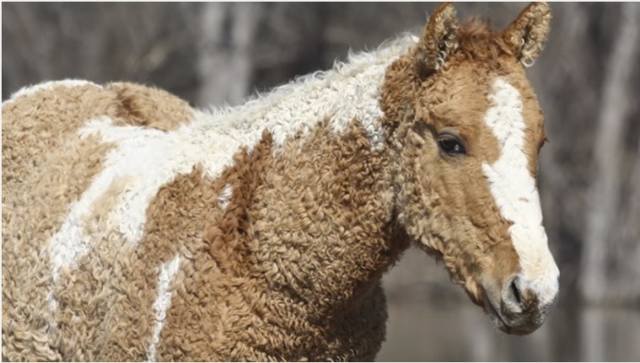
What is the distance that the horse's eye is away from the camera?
169 inches

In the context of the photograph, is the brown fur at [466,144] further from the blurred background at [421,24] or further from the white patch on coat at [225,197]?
the blurred background at [421,24]

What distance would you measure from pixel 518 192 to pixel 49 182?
82.1 inches

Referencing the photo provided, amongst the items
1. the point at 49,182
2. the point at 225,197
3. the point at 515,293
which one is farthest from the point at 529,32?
the point at 49,182

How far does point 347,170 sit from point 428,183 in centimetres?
32

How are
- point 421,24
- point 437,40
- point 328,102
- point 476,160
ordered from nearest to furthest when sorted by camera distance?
point 476,160 → point 437,40 → point 328,102 → point 421,24

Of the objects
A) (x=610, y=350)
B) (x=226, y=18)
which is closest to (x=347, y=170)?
(x=610, y=350)

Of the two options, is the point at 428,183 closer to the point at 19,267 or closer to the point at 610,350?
the point at 19,267

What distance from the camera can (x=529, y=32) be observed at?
4.62 meters

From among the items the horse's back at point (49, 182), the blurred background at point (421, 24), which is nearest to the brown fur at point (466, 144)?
the horse's back at point (49, 182)

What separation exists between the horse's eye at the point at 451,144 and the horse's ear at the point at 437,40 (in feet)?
0.80

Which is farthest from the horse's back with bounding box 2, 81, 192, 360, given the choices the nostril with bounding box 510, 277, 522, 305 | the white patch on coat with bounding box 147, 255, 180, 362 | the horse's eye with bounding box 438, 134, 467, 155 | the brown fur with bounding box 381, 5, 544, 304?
the nostril with bounding box 510, 277, 522, 305

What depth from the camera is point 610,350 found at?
13.3 m

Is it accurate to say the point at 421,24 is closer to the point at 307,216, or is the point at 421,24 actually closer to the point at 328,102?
the point at 328,102

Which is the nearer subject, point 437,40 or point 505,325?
point 505,325
